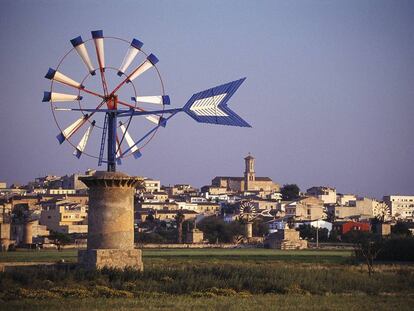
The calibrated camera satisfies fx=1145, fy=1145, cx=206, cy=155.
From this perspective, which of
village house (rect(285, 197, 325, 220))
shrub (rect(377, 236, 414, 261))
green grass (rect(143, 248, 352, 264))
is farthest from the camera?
village house (rect(285, 197, 325, 220))

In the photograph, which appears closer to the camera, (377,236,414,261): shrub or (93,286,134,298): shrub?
(93,286,134,298): shrub

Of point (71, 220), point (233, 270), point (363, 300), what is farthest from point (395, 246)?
point (71, 220)

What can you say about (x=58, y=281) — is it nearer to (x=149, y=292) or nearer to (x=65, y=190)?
(x=149, y=292)

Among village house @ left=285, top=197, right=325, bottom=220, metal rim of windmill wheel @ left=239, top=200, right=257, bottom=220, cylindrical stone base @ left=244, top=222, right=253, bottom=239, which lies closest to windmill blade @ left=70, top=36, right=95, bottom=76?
cylindrical stone base @ left=244, top=222, right=253, bottom=239

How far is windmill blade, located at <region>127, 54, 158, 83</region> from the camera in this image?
137 ft

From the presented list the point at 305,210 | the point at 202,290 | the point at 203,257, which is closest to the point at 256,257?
the point at 203,257

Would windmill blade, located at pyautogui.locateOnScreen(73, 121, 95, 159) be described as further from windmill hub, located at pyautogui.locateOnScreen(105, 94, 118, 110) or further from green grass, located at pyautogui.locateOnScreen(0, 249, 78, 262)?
green grass, located at pyautogui.locateOnScreen(0, 249, 78, 262)

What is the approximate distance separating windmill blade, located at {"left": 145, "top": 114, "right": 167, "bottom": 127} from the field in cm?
538

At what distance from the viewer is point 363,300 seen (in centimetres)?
3506

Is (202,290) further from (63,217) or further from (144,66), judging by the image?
(63,217)

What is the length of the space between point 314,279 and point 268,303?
759cm

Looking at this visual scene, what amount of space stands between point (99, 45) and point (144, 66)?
6.75ft

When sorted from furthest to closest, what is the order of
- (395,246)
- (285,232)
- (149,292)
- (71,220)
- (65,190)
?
(65,190), (71,220), (285,232), (395,246), (149,292)

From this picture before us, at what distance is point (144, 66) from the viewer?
42156mm
